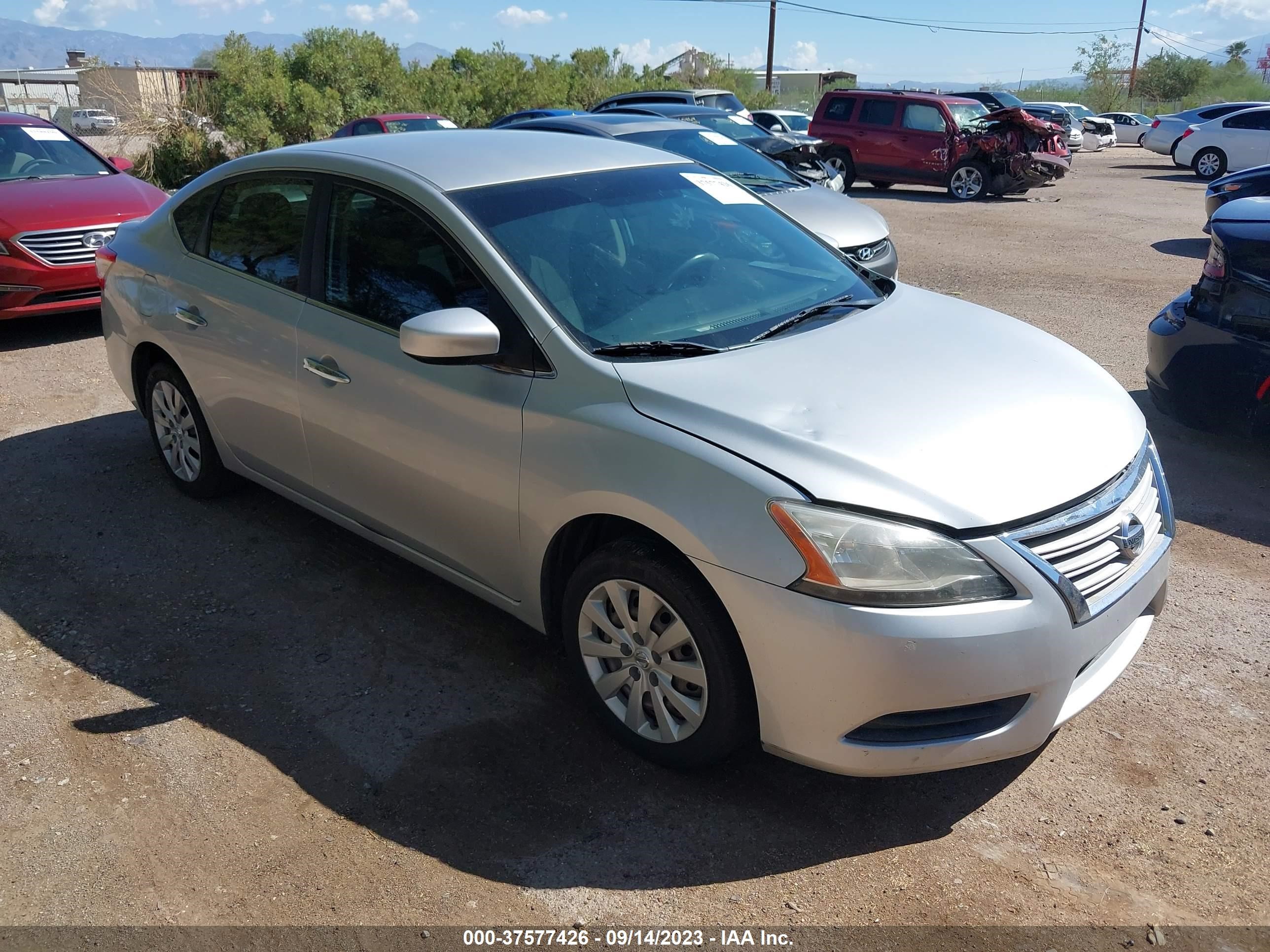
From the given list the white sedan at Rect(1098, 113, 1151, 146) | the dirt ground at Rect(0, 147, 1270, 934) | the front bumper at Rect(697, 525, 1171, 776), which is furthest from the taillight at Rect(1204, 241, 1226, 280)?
the white sedan at Rect(1098, 113, 1151, 146)

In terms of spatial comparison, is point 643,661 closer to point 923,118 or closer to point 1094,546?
point 1094,546

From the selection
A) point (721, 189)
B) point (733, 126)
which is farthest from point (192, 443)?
point (733, 126)

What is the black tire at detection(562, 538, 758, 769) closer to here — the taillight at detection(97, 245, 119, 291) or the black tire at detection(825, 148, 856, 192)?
the taillight at detection(97, 245, 119, 291)

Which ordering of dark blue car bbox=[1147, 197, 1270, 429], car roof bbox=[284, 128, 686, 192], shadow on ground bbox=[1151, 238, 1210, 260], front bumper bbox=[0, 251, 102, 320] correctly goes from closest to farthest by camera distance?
1. car roof bbox=[284, 128, 686, 192]
2. dark blue car bbox=[1147, 197, 1270, 429]
3. front bumper bbox=[0, 251, 102, 320]
4. shadow on ground bbox=[1151, 238, 1210, 260]

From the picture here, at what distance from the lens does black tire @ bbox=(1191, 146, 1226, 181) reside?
69.5ft

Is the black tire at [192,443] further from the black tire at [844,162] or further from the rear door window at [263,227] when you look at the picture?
the black tire at [844,162]

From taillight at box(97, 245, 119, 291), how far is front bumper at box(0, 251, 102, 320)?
2830mm

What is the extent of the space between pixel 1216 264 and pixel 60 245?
801 cm

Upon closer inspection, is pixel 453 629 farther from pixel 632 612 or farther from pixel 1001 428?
pixel 1001 428

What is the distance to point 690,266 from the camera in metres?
3.71

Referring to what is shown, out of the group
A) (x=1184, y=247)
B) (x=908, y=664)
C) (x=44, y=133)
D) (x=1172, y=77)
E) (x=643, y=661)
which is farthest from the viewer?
(x=1172, y=77)

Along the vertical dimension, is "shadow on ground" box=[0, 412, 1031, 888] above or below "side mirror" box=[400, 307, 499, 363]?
below

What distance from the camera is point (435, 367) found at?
3.51 metres

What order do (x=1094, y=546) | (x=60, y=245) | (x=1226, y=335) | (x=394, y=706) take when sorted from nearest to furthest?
(x=1094, y=546), (x=394, y=706), (x=1226, y=335), (x=60, y=245)
